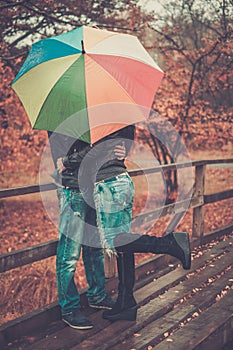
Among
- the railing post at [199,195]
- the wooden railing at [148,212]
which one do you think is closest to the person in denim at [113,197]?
the wooden railing at [148,212]

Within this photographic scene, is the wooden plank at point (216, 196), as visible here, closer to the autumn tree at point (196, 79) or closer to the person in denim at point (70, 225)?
the person in denim at point (70, 225)

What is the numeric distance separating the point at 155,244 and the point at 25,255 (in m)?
1.02

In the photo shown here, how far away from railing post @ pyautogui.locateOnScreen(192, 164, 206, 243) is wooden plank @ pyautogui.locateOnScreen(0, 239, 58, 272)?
280 centimetres

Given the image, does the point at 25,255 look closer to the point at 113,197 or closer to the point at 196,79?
the point at 113,197

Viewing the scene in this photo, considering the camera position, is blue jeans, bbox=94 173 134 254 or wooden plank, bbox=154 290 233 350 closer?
wooden plank, bbox=154 290 233 350

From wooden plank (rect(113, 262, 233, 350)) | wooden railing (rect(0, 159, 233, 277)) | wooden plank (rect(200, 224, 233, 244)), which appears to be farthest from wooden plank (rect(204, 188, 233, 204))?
wooden plank (rect(113, 262, 233, 350))

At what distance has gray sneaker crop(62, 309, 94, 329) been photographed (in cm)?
391

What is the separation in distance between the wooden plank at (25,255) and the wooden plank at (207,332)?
3.97ft

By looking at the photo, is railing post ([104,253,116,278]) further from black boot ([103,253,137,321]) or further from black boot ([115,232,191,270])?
black boot ([115,232,191,270])

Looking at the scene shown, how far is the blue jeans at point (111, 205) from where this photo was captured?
3768 millimetres

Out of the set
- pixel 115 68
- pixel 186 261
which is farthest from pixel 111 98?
pixel 186 261

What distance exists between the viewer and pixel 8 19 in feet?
31.0

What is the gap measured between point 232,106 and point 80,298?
8777mm

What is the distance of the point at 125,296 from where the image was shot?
4.01 m
